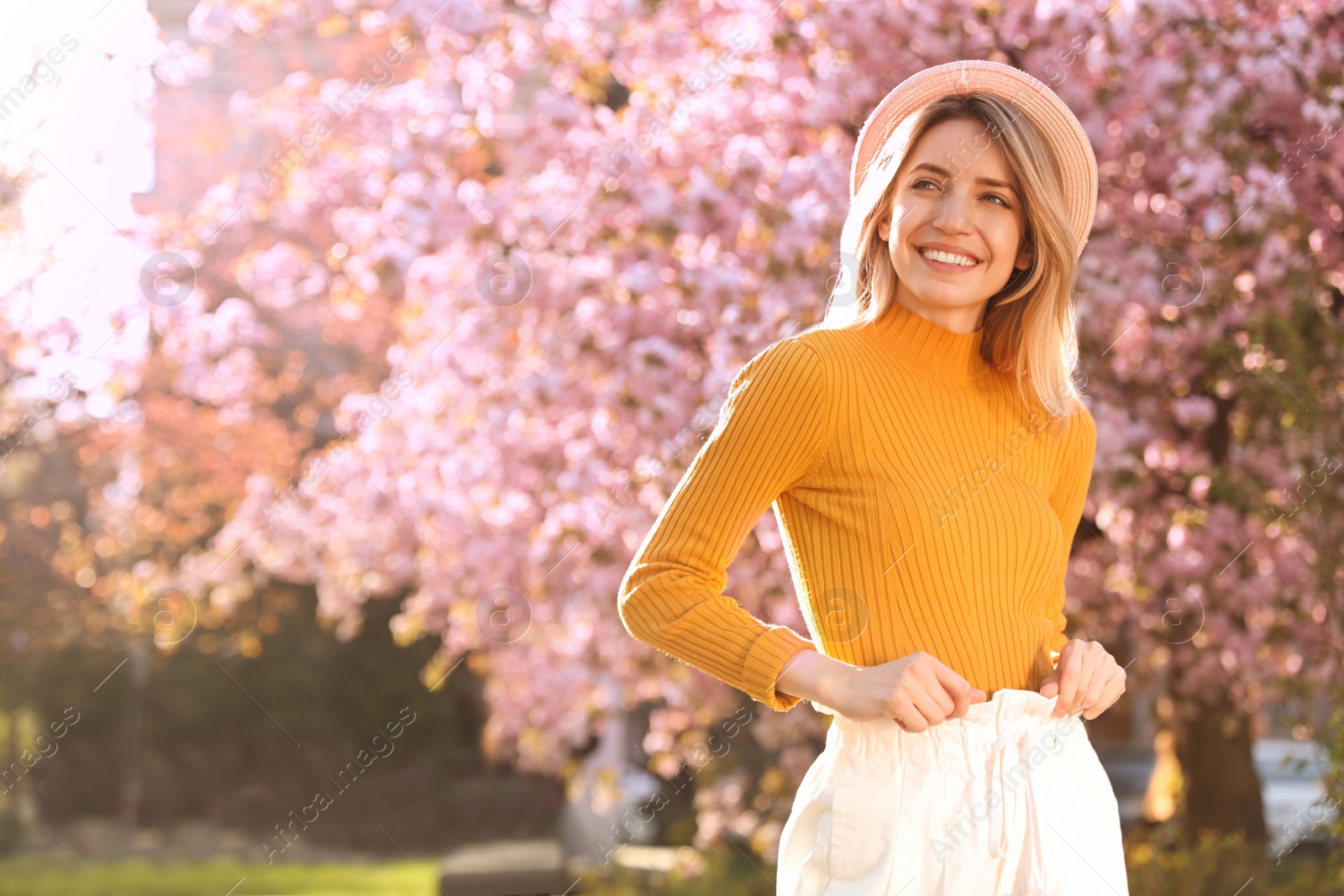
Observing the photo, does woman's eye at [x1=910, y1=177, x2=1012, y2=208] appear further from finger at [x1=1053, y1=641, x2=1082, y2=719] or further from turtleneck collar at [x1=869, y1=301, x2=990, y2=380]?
finger at [x1=1053, y1=641, x2=1082, y2=719]

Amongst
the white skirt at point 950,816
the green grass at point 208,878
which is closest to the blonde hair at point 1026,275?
the white skirt at point 950,816

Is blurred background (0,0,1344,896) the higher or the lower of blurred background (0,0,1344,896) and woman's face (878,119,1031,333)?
Answer: the lower

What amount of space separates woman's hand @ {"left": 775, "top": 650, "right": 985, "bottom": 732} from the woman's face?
47 cm

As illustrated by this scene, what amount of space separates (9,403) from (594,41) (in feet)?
17.0

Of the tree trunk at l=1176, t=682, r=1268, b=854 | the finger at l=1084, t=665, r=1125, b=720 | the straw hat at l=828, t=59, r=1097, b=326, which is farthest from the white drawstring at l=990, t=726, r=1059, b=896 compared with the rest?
the tree trunk at l=1176, t=682, r=1268, b=854

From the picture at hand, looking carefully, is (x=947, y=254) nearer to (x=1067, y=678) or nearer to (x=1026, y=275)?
(x=1026, y=275)

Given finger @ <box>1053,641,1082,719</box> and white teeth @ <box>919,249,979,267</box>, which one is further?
white teeth @ <box>919,249,979,267</box>

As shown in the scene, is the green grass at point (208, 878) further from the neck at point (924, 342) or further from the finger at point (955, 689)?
the finger at point (955, 689)

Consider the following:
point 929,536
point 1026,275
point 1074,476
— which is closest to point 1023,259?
point 1026,275

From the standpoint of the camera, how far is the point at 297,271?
7926 millimetres

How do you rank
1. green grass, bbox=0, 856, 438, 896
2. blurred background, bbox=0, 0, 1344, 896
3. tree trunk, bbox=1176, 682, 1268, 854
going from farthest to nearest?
green grass, bbox=0, 856, 438, 896
tree trunk, bbox=1176, 682, 1268, 854
blurred background, bbox=0, 0, 1344, 896

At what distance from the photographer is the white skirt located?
140 cm

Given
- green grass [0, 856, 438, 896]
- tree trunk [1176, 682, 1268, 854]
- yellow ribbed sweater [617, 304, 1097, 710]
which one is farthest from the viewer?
green grass [0, 856, 438, 896]

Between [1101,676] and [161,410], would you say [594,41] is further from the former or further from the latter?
[161,410]
